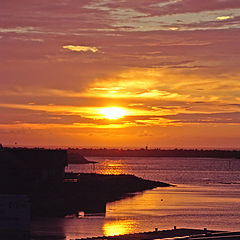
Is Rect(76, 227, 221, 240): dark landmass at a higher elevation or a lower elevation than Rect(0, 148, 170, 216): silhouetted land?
lower

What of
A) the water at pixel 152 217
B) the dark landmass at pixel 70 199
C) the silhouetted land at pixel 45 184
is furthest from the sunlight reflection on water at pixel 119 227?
the silhouetted land at pixel 45 184

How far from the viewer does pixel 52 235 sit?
5216 cm

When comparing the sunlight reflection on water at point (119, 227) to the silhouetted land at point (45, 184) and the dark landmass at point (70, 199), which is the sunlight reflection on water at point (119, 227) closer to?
the dark landmass at point (70, 199)

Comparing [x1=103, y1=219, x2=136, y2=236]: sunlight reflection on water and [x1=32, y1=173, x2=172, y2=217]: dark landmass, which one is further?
[x1=32, y1=173, x2=172, y2=217]: dark landmass

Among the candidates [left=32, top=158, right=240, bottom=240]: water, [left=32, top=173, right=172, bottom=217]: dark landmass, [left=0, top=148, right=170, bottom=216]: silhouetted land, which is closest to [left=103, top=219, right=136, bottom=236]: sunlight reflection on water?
[left=32, top=158, right=240, bottom=240]: water

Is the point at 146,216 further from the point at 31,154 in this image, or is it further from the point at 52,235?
the point at 52,235

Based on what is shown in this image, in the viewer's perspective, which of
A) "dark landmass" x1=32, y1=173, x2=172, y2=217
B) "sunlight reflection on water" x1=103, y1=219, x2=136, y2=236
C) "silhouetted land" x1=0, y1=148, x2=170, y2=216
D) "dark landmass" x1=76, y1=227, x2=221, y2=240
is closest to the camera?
"dark landmass" x1=76, y1=227, x2=221, y2=240

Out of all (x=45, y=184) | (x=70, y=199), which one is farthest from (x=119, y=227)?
(x=45, y=184)

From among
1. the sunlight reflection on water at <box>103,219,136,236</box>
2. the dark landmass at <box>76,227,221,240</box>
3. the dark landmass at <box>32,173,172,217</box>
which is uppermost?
the dark landmass at <box>32,173,172,217</box>

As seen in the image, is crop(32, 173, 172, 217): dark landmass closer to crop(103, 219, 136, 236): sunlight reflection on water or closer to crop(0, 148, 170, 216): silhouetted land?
crop(0, 148, 170, 216): silhouetted land

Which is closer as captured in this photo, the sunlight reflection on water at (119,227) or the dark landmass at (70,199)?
the sunlight reflection on water at (119,227)

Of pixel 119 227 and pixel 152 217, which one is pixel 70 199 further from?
pixel 119 227

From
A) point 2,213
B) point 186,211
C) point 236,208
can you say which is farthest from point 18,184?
point 236,208

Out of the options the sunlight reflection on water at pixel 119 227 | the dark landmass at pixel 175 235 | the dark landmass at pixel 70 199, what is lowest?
the dark landmass at pixel 175 235
